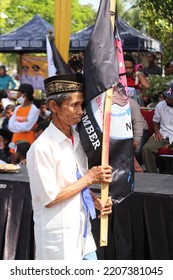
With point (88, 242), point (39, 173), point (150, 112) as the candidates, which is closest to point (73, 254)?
point (88, 242)

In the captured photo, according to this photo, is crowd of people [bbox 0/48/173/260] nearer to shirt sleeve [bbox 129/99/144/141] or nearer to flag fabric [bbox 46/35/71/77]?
flag fabric [bbox 46/35/71/77]

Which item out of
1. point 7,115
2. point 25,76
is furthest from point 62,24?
point 25,76

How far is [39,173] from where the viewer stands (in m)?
2.84

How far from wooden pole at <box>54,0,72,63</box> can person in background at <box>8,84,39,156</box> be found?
15.3 ft

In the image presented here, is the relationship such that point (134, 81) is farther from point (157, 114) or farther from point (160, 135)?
point (160, 135)

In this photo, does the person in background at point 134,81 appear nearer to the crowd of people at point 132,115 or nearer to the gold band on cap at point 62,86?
the crowd of people at point 132,115

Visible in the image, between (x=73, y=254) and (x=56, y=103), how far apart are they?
0.79m

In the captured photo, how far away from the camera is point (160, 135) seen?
6.93 meters

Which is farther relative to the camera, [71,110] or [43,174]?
[71,110]

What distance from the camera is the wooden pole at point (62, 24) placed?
3422 millimetres

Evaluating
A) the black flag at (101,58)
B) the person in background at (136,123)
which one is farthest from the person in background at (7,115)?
the black flag at (101,58)

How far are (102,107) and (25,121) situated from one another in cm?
514

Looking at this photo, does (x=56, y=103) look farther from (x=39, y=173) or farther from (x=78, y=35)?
(x=78, y=35)

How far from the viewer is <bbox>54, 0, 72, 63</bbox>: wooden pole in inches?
135
